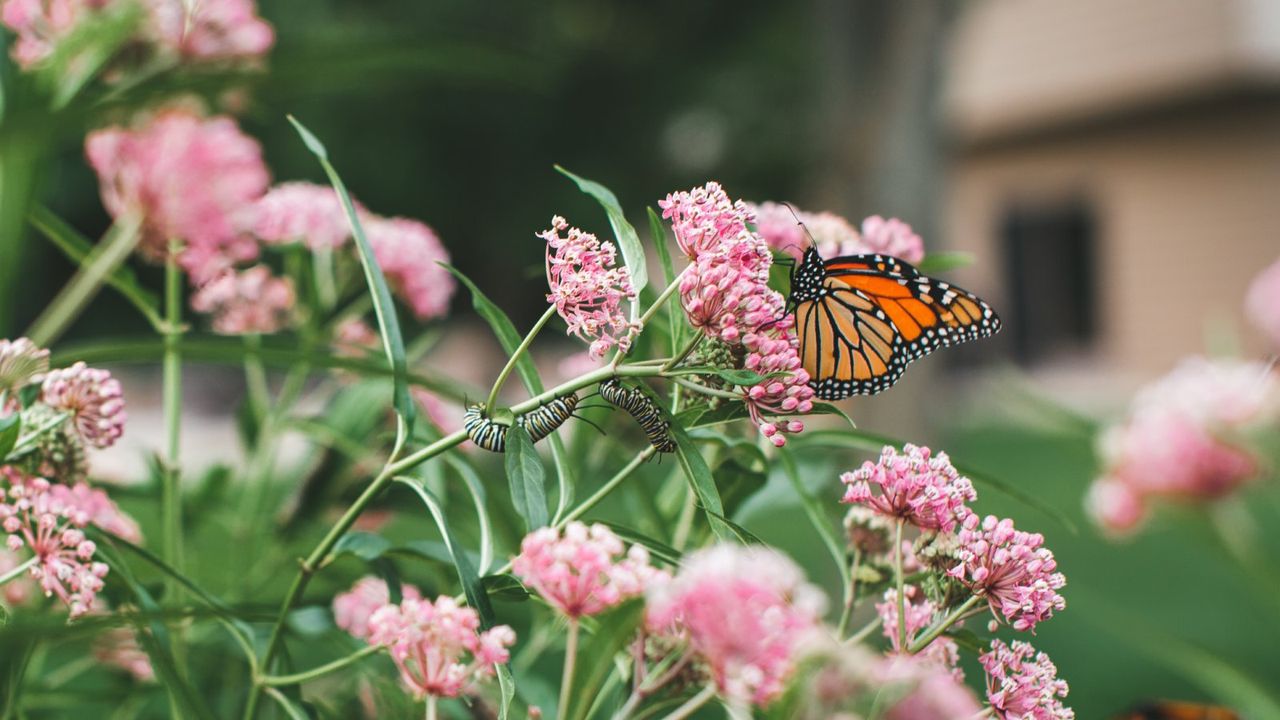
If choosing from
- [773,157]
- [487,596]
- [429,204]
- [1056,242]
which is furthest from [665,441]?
[1056,242]

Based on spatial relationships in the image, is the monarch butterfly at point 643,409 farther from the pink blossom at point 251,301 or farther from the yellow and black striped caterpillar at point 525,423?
the pink blossom at point 251,301

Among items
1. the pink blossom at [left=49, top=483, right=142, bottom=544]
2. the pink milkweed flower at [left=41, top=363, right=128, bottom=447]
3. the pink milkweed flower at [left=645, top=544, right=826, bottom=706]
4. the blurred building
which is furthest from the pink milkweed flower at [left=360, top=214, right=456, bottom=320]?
the blurred building

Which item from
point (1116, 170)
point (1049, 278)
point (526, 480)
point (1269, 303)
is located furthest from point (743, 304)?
point (1049, 278)

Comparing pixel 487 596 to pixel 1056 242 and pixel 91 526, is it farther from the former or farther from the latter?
pixel 1056 242

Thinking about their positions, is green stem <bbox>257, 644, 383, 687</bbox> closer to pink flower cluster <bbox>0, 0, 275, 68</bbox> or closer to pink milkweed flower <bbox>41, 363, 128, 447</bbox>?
pink milkweed flower <bbox>41, 363, 128, 447</bbox>

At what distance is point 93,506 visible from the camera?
84cm

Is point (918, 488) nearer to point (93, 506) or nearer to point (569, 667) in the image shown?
point (569, 667)

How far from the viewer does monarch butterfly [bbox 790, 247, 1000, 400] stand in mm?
1062

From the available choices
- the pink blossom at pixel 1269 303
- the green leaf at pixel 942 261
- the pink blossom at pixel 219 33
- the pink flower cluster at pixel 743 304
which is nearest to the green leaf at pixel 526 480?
the pink flower cluster at pixel 743 304

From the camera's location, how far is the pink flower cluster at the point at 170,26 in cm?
107

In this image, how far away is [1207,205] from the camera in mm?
9984

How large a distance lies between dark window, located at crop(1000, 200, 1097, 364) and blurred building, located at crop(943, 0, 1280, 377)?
0.01 meters

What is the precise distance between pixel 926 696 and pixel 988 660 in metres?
0.18

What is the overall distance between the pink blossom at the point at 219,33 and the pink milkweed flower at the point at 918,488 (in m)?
0.86
